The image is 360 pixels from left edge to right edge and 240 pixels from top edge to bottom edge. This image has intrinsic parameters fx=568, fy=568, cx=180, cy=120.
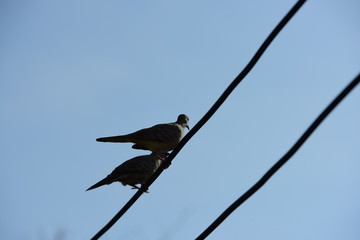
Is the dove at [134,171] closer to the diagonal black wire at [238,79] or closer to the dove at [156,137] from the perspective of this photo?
the dove at [156,137]

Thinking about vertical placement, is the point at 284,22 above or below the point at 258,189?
above

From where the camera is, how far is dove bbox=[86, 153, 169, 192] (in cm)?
684

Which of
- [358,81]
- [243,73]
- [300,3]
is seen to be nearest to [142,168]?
[243,73]

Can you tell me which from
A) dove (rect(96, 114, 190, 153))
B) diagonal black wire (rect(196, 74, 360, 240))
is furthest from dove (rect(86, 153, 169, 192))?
diagonal black wire (rect(196, 74, 360, 240))

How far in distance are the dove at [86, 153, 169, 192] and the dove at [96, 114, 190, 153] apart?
0.50 feet

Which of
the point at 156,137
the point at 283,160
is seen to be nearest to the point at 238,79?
the point at 283,160

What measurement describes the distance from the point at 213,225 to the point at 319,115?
931mm

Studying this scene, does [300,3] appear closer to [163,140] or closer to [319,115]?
[319,115]

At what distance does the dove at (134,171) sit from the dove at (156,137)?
15cm

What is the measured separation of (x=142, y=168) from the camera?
23.0 feet

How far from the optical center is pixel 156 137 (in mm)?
6961

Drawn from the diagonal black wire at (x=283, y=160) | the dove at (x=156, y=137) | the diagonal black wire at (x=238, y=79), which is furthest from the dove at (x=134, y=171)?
the diagonal black wire at (x=283, y=160)

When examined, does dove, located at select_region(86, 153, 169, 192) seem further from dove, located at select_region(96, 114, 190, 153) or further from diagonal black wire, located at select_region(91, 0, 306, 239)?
diagonal black wire, located at select_region(91, 0, 306, 239)

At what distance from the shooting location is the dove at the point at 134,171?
6.84 meters
